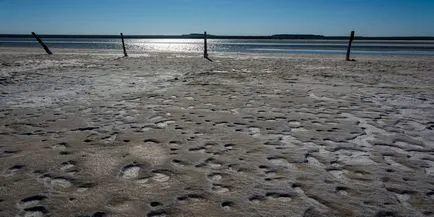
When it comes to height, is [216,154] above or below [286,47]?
below

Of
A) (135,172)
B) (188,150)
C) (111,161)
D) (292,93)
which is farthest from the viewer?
(292,93)

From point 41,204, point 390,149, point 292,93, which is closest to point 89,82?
point 292,93

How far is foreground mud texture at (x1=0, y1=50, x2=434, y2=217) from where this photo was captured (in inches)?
131

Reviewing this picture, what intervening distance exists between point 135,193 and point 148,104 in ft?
14.9

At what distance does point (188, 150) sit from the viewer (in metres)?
4.83

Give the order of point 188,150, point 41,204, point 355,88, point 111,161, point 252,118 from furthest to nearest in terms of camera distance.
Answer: point 355,88, point 252,118, point 188,150, point 111,161, point 41,204

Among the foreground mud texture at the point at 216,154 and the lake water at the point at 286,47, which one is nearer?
the foreground mud texture at the point at 216,154

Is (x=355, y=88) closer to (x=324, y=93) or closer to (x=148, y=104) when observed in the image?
(x=324, y=93)

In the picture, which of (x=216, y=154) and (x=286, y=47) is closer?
(x=216, y=154)

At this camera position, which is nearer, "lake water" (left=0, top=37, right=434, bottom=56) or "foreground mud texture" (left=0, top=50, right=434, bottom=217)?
"foreground mud texture" (left=0, top=50, right=434, bottom=217)

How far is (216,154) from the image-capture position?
4.68m

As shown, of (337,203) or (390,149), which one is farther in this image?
(390,149)

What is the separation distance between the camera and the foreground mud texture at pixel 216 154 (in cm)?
332

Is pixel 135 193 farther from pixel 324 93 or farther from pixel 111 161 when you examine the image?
pixel 324 93
